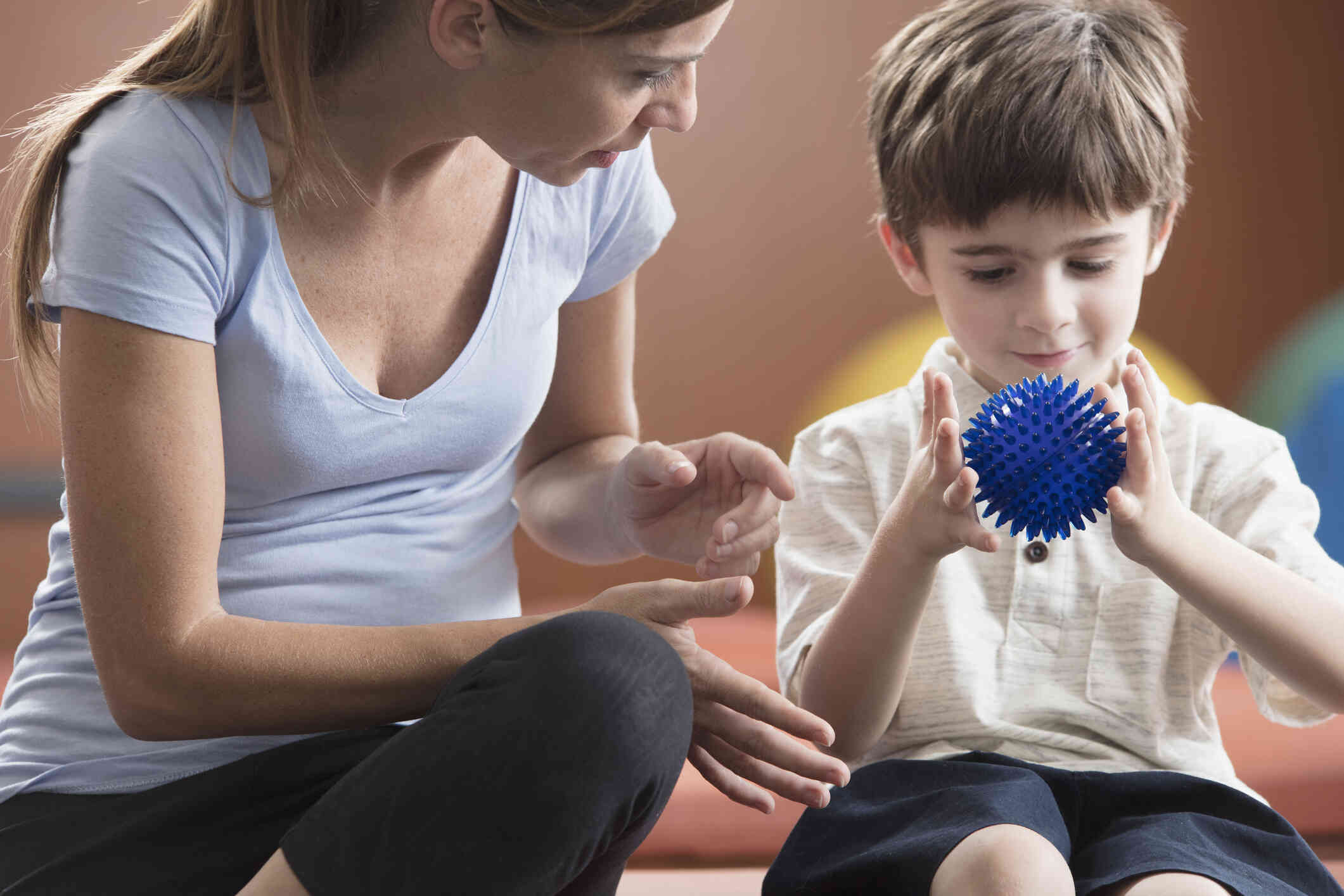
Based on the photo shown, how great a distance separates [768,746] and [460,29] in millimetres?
512

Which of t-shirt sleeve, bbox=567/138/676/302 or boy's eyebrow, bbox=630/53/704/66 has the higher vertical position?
boy's eyebrow, bbox=630/53/704/66

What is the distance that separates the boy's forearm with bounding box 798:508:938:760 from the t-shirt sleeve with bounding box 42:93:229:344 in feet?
1.61

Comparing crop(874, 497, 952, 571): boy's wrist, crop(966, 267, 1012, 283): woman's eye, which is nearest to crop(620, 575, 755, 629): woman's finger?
crop(874, 497, 952, 571): boy's wrist

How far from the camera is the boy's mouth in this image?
1.02m

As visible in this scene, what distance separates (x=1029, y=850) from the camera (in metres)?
0.82

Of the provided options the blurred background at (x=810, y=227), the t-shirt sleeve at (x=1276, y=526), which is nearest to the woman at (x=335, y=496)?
the t-shirt sleeve at (x=1276, y=526)

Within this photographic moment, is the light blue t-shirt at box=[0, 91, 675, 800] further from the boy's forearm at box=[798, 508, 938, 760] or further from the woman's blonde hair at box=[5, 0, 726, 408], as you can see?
the boy's forearm at box=[798, 508, 938, 760]

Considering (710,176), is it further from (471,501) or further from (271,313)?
(271,313)

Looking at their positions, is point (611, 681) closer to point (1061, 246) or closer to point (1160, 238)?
point (1061, 246)

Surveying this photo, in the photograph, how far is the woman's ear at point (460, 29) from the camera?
0.83 m

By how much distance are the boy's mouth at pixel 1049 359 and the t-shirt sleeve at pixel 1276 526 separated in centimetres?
17

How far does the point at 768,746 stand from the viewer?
85 centimetres

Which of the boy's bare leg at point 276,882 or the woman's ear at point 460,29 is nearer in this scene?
the boy's bare leg at point 276,882

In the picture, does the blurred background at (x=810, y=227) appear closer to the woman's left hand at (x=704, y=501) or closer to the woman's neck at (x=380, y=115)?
the woman's left hand at (x=704, y=501)
